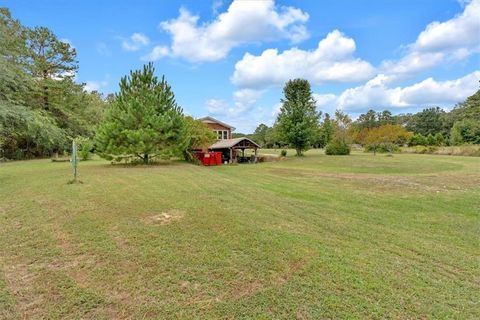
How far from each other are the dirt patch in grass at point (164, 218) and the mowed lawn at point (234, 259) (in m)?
0.04

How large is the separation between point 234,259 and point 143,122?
1398cm

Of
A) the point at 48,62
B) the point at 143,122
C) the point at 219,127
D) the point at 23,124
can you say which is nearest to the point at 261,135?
the point at 219,127

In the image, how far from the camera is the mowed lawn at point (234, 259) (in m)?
2.77

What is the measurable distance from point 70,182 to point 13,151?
21.6 m

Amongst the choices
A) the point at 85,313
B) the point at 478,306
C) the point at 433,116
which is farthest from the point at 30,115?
the point at 433,116

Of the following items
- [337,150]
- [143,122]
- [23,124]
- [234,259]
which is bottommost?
[234,259]

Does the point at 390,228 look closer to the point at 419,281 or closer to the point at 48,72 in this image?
the point at 419,281

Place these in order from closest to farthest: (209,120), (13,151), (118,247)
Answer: (118,247) → (13,151) → (209,120)

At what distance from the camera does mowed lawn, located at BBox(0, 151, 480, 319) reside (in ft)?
9.10

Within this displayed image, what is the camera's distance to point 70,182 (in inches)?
370

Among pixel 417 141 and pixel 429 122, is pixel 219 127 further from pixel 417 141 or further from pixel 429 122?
pixel 429 122

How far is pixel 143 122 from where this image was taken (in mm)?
16062

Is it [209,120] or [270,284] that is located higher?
[209,120]

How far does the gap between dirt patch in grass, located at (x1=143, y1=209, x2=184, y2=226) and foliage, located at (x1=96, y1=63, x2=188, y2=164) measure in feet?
35.1
